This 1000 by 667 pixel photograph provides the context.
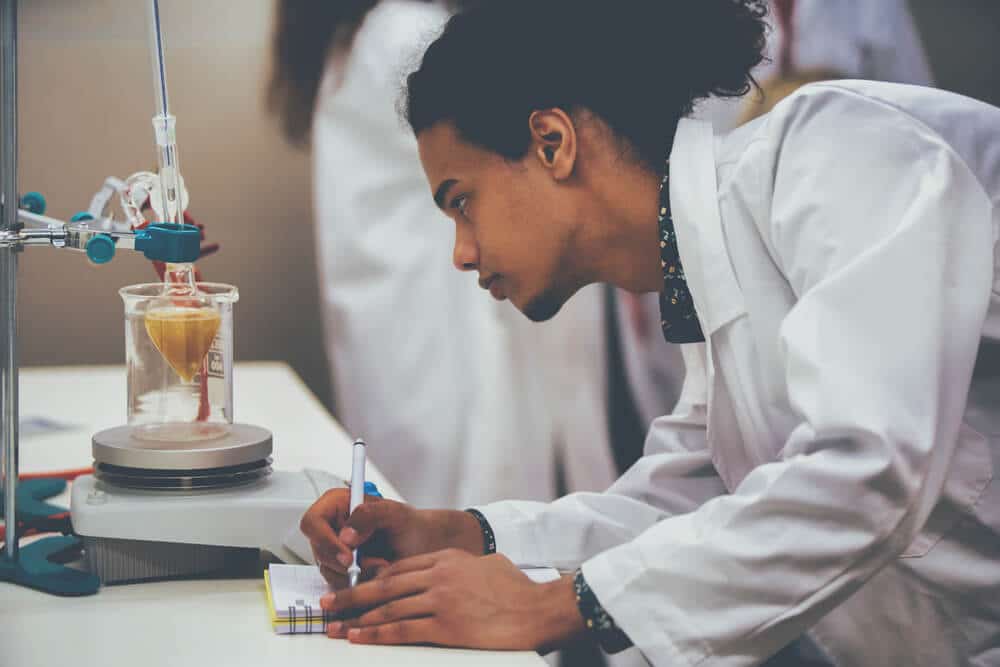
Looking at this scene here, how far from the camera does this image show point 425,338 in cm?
239

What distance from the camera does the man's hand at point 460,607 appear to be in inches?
33.7

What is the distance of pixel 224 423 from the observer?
114 centimetres

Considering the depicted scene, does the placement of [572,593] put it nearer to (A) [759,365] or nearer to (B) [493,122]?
(A) [759,365]

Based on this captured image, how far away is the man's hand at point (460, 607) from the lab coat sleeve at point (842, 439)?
4cm

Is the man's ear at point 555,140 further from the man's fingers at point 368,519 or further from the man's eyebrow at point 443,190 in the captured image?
the man's fingers at point 368,519

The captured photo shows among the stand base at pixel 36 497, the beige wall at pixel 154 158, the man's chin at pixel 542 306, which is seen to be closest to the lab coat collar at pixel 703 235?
the man's chin at pixel 542 306

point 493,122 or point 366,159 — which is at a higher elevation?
point 493,122


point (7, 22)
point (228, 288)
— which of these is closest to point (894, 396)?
point (228, 288)

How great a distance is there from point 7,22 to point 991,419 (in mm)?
Result: 943

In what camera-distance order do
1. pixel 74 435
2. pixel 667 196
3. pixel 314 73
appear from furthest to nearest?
pixel 314 73, pixel 74 435, pixel 667 196

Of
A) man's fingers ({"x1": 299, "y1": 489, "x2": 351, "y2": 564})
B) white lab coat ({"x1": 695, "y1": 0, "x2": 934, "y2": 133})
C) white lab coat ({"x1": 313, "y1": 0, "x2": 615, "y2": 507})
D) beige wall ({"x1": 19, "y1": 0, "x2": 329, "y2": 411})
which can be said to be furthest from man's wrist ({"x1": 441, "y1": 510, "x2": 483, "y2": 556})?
white lab coat ({"x1": 695, "y1": 0, "x2": 934, "y2": 133})

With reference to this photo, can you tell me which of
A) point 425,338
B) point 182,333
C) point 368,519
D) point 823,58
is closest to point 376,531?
point 368,519

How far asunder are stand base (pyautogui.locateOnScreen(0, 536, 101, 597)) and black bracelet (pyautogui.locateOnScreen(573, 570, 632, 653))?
42cm

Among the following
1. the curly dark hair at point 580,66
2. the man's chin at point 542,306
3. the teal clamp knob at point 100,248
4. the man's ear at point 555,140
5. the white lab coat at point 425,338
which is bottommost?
the white lab coat at point 425,338
